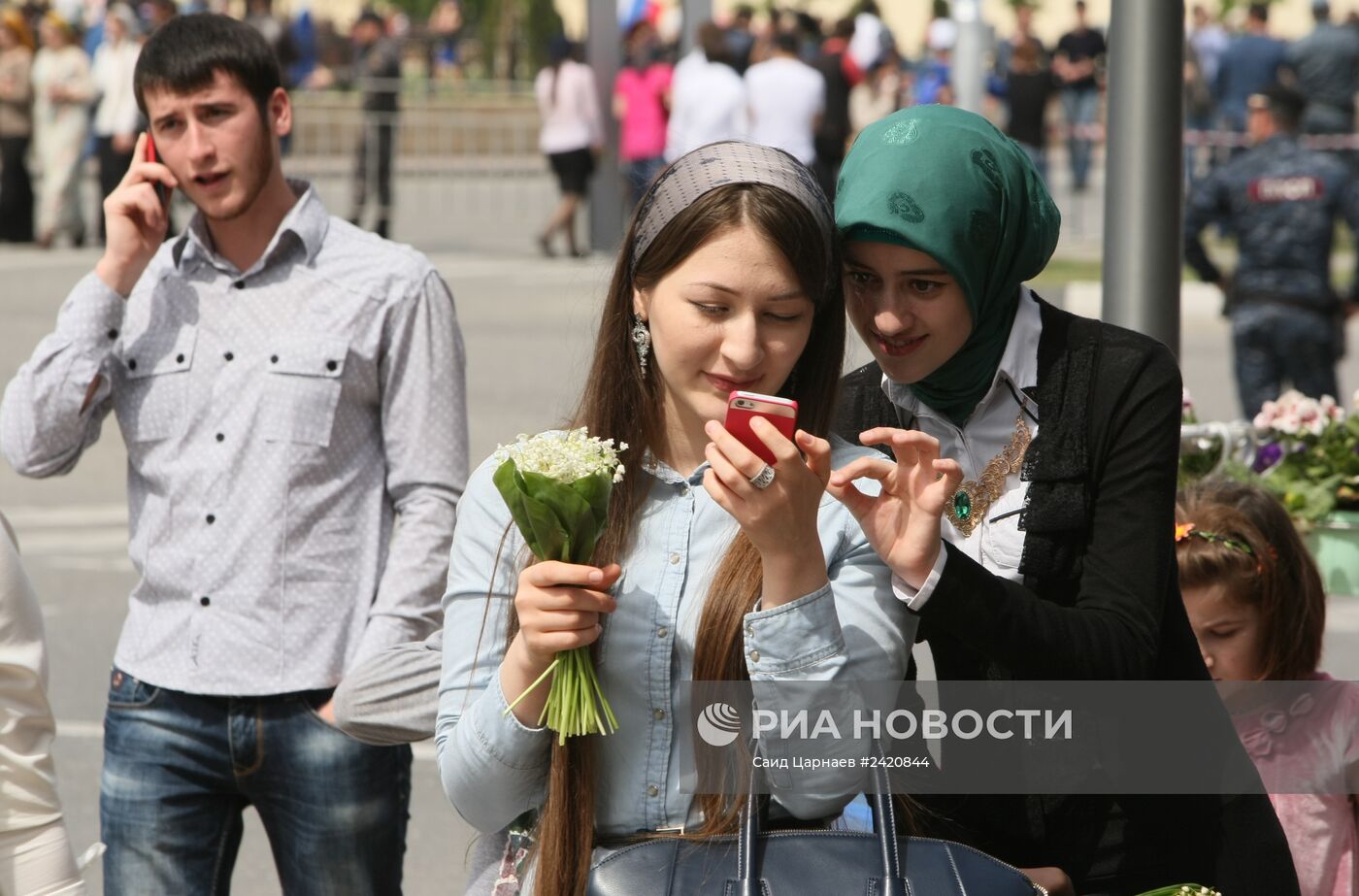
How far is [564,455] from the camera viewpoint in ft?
7.32

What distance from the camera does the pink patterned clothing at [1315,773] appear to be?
10.9 ft

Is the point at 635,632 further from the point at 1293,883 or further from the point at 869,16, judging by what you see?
the point at 869,16

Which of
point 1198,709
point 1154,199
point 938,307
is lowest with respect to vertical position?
Answer: point 1198,709

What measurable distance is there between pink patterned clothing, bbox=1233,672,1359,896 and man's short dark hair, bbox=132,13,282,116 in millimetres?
2105

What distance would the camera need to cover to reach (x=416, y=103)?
21.1 m

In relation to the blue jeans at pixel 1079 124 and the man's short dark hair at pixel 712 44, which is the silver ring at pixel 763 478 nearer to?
the man's short dark hair at pixel 712 44

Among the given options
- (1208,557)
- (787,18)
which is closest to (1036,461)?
(1208,557)

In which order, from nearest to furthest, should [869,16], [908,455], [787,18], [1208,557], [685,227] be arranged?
[908,455]
[685,227]
[1208,557]
[787,18]
[869,16]

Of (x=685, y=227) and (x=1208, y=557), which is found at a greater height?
(x=685, y=227)

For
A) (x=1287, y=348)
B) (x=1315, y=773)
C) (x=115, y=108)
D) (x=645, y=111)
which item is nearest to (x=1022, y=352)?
(x=1315, y=773)

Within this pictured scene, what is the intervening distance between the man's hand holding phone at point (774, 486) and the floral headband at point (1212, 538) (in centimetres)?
148

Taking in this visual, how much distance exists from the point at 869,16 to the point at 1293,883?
2588cm

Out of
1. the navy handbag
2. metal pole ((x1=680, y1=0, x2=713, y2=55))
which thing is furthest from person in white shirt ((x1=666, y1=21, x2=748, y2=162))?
the navy handbag

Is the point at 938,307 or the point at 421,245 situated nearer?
the point at 938,307
